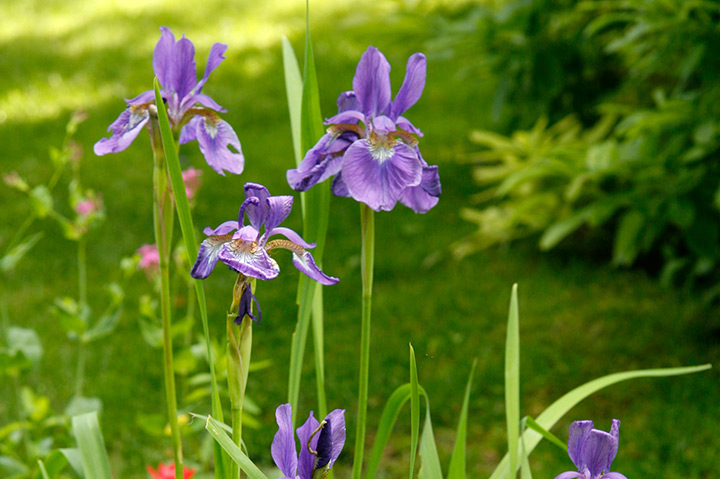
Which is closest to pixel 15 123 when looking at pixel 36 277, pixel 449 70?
pixel 36 277

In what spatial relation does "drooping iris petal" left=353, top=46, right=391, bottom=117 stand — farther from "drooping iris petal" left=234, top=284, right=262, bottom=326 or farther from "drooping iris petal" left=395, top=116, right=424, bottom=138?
"drooping iris petal" left=234, top=284, right=262, bottom=326

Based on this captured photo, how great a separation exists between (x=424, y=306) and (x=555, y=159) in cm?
90

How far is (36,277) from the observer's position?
377cm

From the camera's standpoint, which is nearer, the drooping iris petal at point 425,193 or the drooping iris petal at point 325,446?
the drooping iris petal at point 325,446

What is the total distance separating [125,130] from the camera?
3.41 ft

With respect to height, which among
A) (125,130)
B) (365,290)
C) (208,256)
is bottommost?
(365,290)

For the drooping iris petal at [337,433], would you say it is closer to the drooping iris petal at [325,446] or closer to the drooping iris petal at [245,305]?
the drooping iris petal at [325,446]

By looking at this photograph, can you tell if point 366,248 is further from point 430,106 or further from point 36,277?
point 430,106

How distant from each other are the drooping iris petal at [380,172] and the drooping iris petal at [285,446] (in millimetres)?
270

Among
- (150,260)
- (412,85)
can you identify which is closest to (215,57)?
(412,85)

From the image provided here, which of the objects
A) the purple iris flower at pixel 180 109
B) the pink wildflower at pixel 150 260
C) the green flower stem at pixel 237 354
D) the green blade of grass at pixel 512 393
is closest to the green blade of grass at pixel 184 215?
the green flower stem at pixel 237 354

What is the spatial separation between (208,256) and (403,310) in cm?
256

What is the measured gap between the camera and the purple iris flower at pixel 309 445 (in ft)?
2.60

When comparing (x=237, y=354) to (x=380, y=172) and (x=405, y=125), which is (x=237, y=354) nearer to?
(x=380, y=172)
